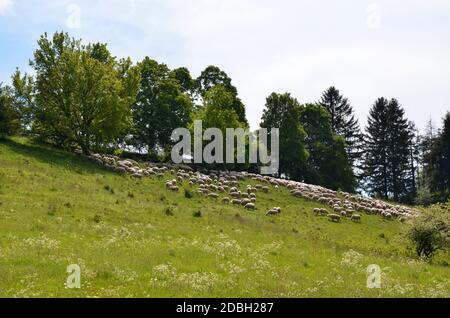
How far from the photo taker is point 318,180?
3140 inches

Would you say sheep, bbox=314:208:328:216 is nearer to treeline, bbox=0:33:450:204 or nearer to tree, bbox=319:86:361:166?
treeline, bbox=0:33:450:204

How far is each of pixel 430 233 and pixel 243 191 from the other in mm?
23310

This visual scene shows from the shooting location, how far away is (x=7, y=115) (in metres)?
49.9

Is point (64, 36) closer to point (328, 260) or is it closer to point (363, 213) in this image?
point (363, 213)

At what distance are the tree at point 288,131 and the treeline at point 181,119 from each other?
0.17m

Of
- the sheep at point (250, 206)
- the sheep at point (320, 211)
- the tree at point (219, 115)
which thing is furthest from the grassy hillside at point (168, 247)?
the tree at point (219, 115)

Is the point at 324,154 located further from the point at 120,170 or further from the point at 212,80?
the point at 120,170

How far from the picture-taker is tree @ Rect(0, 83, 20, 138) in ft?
163

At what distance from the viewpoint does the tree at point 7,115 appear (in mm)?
49656

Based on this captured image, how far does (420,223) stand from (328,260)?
34.9 feet

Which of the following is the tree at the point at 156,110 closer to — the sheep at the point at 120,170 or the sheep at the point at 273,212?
the sheep at the point at 120,170

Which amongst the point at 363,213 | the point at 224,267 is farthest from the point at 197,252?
the point at 363,213

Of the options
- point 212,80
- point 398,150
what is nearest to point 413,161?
point 398,150

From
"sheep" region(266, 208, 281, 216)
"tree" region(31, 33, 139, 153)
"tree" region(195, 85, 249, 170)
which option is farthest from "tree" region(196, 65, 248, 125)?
"sheep" region(266, 208, 281, 216)
